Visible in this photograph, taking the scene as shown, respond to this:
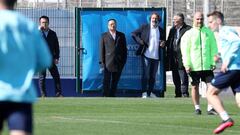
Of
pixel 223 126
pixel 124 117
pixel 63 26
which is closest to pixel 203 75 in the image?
pixel 124 117

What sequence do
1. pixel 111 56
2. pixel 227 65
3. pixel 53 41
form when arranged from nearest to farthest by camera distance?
pixel 227 65 < pixel 53 41 < pixel 111 56

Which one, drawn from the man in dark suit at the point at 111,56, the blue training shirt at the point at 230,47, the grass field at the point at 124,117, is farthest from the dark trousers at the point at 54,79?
the blue training shirt at the point at 230,47

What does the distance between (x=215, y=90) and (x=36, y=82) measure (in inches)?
466

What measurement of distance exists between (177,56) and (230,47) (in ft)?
33.1

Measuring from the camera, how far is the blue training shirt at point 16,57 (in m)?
8.16

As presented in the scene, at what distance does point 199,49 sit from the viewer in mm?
19766

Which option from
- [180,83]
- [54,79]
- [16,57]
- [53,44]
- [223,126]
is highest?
[16,57]

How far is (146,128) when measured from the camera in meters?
15.4

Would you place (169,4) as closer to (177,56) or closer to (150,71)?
(150,71)

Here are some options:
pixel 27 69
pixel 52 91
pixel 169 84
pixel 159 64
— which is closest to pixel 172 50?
pixel 159 64

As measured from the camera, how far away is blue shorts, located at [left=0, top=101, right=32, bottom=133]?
320 inches

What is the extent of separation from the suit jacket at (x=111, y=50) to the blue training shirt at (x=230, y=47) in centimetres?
1010

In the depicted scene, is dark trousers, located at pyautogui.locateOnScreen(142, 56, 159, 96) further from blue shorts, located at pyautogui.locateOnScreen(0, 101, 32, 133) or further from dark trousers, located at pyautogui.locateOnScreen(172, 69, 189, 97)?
blue shorts, located at pyautogui.locateOnScreen(0, 101, 32, 133)

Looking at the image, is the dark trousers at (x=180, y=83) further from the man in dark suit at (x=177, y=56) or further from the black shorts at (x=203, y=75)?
the black shorts at (x=203, y=75)
